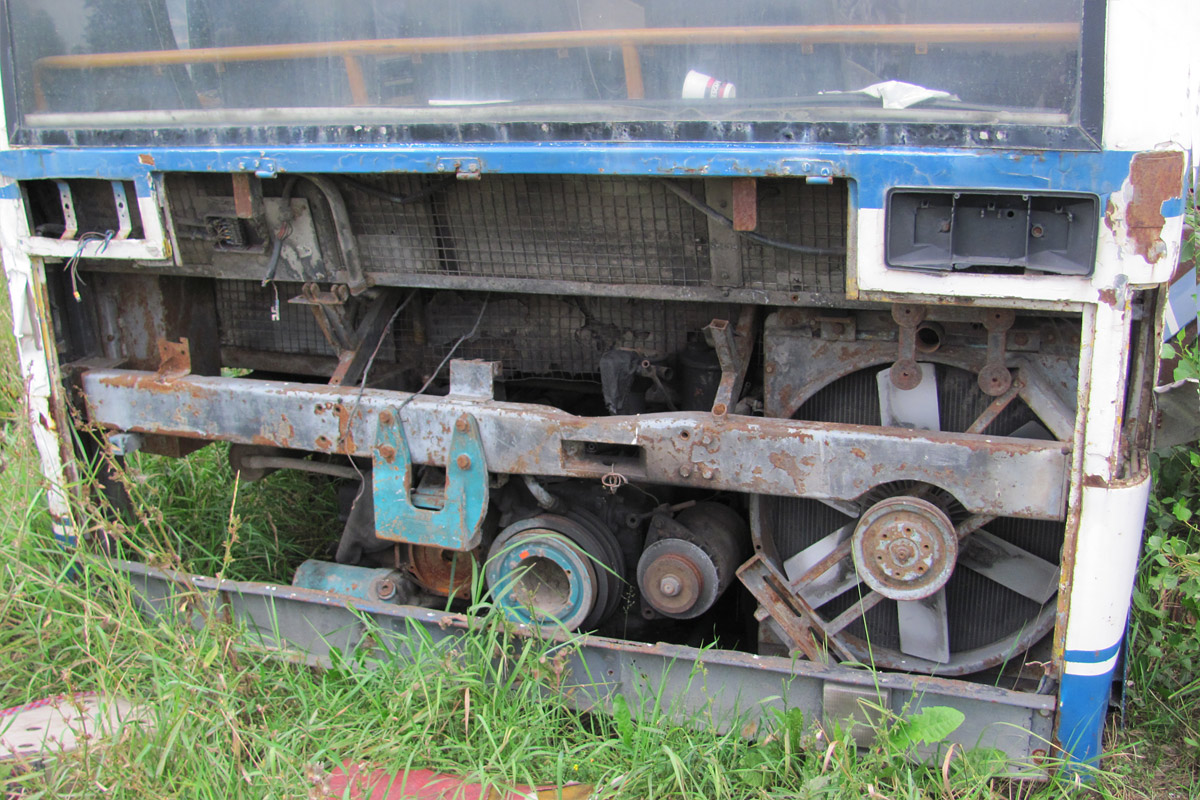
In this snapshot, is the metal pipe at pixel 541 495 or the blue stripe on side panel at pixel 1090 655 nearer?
the blue stripe on side panel at pixel 1090 655

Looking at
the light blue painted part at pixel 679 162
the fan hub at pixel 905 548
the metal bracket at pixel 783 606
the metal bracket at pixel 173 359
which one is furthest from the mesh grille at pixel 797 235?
the metal bracket at pixel 173 359

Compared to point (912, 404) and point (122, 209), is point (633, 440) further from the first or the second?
point (122, 209)

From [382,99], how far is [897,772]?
2.09m

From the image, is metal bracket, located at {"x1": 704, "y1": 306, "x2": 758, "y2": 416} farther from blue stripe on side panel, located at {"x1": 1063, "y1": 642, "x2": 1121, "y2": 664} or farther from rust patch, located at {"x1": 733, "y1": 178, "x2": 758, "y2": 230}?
blue stripe on side panel, located at {"x1": 1063, "y1": 642, "x2": 1121, "y2": 664}

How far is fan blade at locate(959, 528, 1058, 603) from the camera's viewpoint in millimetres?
2639

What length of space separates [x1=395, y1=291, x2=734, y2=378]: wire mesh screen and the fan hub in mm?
764

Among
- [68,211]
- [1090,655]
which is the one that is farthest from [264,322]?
[1090,655]

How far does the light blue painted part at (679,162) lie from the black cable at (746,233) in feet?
0.47

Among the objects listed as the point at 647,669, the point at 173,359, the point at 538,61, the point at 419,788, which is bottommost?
the point at 419,788

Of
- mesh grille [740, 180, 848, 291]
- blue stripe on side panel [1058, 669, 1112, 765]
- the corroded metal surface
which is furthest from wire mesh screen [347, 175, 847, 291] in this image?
blue stripe on side panel [1058, 669, 1112, 765]

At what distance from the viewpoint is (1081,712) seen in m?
2.37

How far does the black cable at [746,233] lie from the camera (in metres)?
2.45

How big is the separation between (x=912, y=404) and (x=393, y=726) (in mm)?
1585

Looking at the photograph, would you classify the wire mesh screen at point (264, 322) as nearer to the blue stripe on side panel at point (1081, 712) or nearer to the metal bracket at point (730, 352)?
the metal bracket at point (730, 352)
